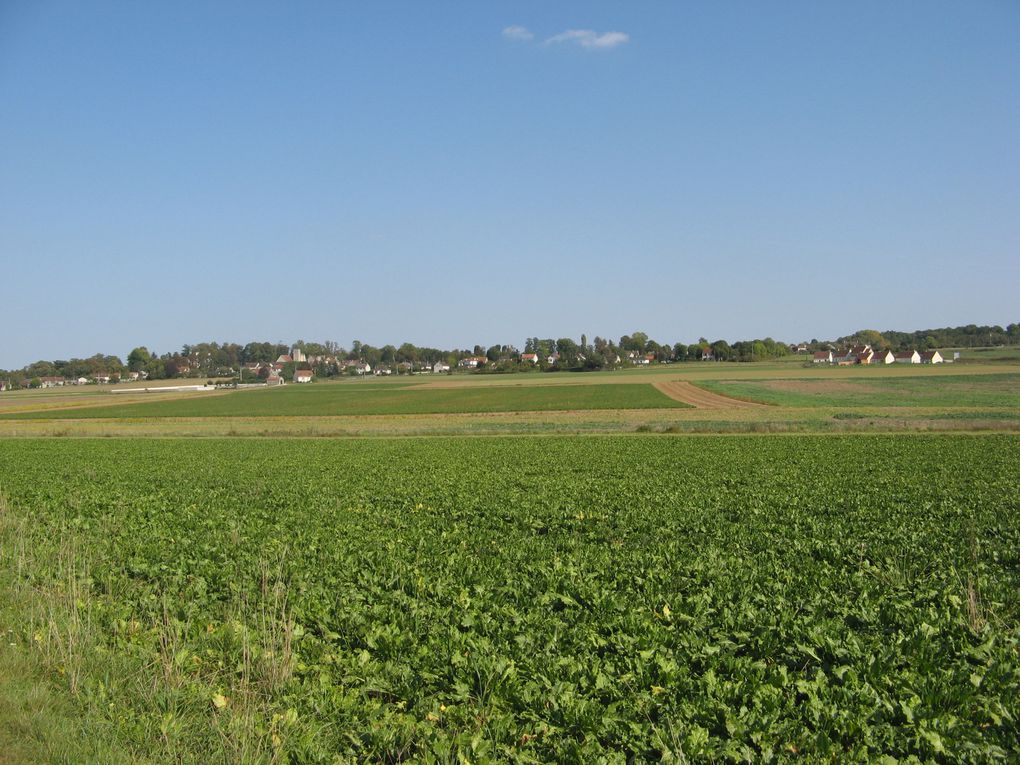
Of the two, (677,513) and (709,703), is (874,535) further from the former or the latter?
(709,703)

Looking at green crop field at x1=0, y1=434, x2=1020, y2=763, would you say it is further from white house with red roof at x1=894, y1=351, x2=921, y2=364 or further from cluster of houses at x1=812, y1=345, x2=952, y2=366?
cluster of houses at x1=812, y1=345, x2=952, y2=366

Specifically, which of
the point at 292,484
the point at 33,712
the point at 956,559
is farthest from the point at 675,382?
the point at 33,712

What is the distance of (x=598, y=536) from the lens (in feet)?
46.5

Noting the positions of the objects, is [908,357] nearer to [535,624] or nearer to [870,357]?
[870,357]

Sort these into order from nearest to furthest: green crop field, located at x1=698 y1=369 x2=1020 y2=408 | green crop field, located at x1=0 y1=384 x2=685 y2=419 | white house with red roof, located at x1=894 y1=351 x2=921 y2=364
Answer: green crop field, located at x1=698 y1=369 x2=1020 y2=408 → green crop field, located at x1=0 y1=384 x2=685 y2=419 → white house with red roof, located at x1=894 y1=351 x2=921 y2=364

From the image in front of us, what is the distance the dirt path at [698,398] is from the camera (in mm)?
65375

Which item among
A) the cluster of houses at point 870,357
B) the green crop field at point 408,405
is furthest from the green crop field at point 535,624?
the cluster of houses at point 870,357

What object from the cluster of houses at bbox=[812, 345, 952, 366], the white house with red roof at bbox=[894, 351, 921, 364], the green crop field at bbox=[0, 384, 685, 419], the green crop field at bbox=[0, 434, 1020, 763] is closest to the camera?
the green crop field at bbox=[0, 434, 1020, 763]

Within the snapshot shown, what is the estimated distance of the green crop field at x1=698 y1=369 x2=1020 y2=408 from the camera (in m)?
62.8

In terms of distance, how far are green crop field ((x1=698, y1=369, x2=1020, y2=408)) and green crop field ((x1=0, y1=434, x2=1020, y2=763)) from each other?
161 ft

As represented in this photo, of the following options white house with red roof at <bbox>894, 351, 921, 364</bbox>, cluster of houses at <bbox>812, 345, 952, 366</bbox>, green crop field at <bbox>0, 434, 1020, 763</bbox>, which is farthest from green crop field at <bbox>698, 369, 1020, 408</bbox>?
cluster of houses at <bbox>812, 345, 952, 366</bbox>

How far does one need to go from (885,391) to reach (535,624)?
78261 mm

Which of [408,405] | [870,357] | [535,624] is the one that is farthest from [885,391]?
[870,357]

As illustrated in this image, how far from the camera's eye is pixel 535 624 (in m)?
8.67
